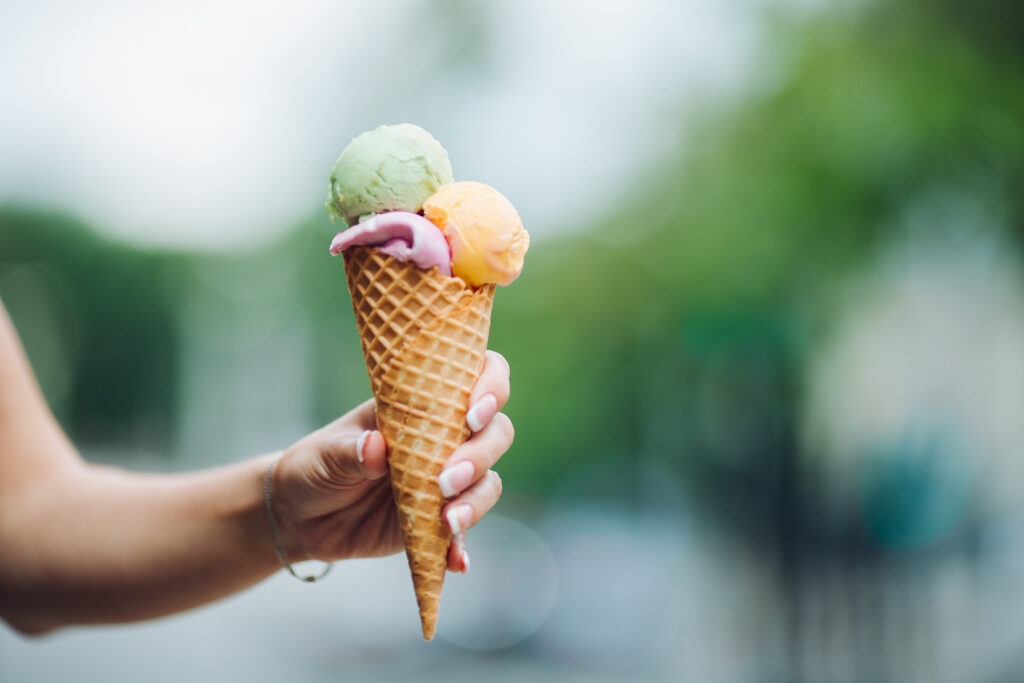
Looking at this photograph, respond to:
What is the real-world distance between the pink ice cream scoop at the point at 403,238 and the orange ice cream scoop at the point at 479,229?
0.03 metres

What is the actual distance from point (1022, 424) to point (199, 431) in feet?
89.8

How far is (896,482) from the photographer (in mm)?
8711

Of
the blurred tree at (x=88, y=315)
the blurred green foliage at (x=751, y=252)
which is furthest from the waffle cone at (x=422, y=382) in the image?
the blurred tree at (x=88, y=315)

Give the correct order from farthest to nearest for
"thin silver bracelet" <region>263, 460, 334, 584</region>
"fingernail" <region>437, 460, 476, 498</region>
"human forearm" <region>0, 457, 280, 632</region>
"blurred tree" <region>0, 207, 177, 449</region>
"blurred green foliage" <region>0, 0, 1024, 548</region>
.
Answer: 1. "blurred tree" <region>0, 207, 177, 449</region>
2. "blurred green foliage" <region>0, 0, 1024, 548</region>
3. "human forearm" <region>0, 457, 280, 632</region>
4. "thin silver bracelet" <region>263, 460, 334, 584</region>
5. "fingernail" <region>437, 460, 476, 498</region>

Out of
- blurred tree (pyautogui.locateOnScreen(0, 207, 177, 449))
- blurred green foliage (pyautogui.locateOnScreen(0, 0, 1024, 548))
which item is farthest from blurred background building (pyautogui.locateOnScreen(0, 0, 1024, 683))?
blurred tree (pyautogui.locateOnScreen(0, 207, 177, 449))

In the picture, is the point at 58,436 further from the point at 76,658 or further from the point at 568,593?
the point at 76,658

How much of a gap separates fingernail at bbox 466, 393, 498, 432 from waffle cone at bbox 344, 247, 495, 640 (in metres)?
0.08

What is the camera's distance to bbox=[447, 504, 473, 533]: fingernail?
179 centimetres

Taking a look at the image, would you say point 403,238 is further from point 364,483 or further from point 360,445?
point 364,483

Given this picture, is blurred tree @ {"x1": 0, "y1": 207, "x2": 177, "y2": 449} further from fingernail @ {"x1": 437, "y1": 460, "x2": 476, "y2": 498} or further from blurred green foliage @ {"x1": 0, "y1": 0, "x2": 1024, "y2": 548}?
fingernail @ {"x1": 437, "y1": 460, "x2": 476, "y2": 498}

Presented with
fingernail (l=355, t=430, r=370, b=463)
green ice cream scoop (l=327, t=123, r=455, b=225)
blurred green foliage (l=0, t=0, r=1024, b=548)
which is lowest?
fingernail (l=355, t=430, r=370, b=463)

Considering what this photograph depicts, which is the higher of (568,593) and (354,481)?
(354,481)

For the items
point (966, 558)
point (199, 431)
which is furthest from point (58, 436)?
point (199, 431)

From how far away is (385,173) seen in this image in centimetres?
188
